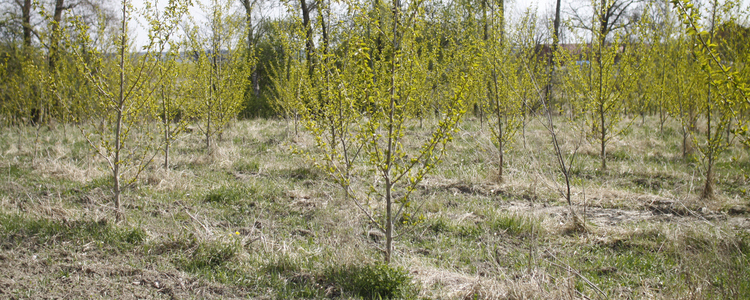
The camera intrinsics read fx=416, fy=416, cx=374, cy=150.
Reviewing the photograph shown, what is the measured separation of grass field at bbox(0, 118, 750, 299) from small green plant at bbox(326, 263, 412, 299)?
10 mm

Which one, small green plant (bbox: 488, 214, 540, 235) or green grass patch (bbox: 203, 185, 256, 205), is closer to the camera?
small green plant (bbox: 488, 214, 540, 235)

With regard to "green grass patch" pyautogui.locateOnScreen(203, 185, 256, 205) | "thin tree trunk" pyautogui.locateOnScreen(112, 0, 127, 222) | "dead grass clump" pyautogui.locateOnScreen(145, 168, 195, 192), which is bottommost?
"green grass patch" pyautogui.locateOnScreen(203, 185, 256, 205)

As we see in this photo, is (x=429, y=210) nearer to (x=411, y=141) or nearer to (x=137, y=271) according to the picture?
(x=137, y=271)

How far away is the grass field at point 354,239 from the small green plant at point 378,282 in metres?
0.01

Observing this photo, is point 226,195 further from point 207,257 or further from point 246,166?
point 246,166

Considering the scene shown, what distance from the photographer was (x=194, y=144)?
9.14 meters

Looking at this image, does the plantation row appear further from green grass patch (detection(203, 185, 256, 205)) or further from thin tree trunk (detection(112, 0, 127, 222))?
green grass patch (detection(203, 185, 256, 205))

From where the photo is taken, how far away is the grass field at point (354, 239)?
2.71 meters

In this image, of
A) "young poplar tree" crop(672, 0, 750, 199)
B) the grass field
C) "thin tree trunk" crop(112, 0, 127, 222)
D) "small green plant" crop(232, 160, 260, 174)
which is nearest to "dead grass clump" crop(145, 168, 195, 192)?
the grass field

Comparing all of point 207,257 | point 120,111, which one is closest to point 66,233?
point 120,111

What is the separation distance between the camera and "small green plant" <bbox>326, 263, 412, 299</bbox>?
8.81ft

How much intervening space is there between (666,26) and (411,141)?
5454 millimetres

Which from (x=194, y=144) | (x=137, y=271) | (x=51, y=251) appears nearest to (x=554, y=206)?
(x=137, y=271)

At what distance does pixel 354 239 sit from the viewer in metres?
3.29
